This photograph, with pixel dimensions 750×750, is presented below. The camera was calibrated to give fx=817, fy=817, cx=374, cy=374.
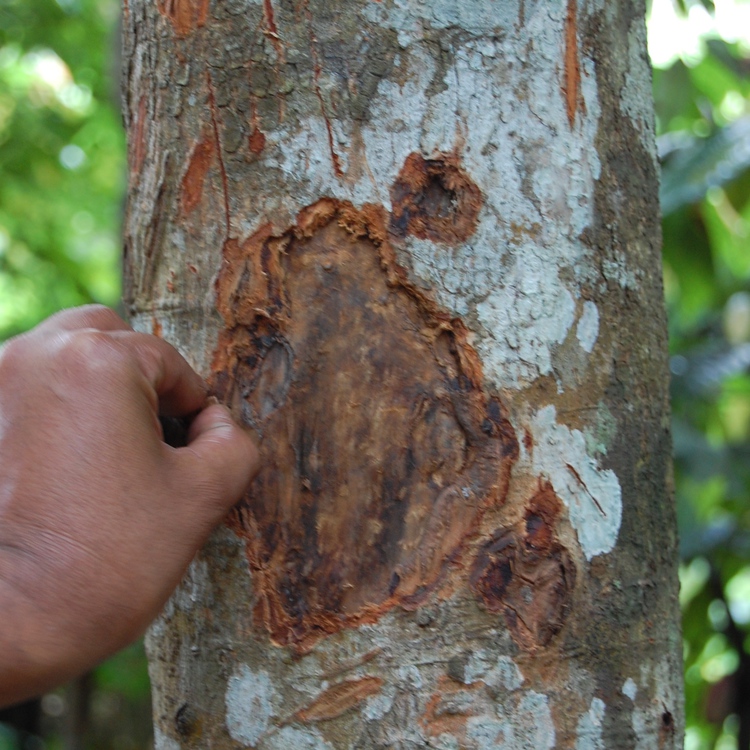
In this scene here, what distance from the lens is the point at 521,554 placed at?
2.71ft

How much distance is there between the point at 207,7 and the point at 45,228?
125 inches

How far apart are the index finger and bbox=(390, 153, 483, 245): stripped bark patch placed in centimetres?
27

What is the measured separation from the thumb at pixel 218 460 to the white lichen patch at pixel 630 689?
→ 453 mm

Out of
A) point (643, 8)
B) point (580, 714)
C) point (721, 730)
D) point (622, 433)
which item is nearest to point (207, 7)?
point (643, 8)

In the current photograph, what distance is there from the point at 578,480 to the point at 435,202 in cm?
33

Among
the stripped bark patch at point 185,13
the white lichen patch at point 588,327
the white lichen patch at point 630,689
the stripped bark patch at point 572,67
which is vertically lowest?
the white lichen patch at point 630,689

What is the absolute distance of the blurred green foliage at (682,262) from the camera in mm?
2555

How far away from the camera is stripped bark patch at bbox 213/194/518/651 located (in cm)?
83

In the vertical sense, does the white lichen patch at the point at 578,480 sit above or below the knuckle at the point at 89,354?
below

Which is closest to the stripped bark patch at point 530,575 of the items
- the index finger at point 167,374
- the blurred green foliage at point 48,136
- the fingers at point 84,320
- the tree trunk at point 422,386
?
the tree trunk at point 422,386

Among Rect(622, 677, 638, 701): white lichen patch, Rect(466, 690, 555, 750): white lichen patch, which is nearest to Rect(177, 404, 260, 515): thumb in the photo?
Rect(466, 690, 555, 750): white lichen patch

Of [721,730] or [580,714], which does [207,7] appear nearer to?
[580,714]

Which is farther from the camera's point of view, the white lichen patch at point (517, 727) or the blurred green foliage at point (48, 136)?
the blurred green foliage at point (48, 136)

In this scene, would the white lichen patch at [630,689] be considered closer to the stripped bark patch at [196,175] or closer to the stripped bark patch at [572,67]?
the stripped bark patch at [572,67]
